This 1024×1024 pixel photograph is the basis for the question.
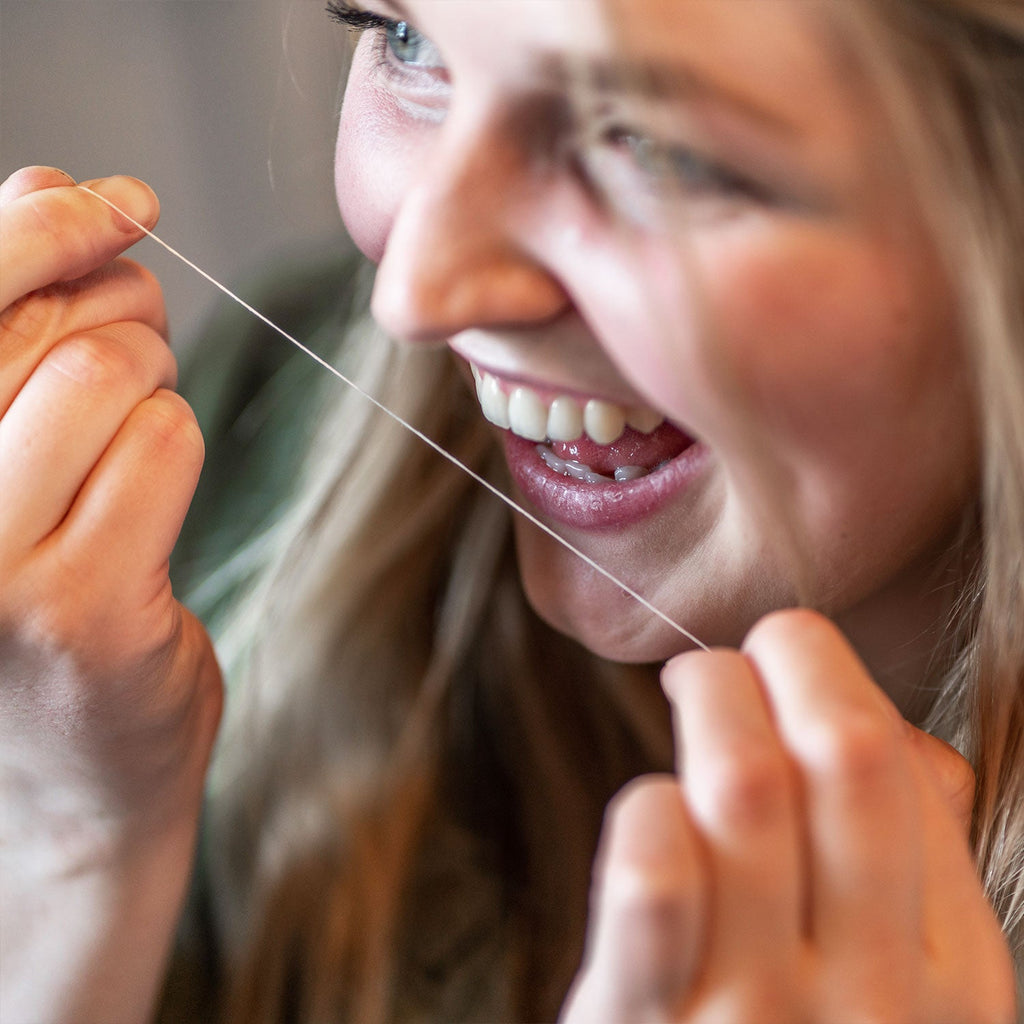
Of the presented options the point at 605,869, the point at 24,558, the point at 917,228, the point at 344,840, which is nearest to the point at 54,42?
the point at 24,558

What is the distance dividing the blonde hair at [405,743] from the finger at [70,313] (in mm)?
321

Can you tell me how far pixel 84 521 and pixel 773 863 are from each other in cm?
48

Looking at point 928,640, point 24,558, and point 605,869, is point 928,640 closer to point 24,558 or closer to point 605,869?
point 605,869

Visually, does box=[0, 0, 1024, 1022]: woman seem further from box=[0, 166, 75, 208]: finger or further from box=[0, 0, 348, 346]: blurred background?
box=[0, 0, 348, 346]: blurred background

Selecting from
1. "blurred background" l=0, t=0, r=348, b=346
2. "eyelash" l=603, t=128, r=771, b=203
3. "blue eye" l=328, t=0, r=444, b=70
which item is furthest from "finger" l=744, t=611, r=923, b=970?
"blurred background" l=0, t=0, r=348, b=346

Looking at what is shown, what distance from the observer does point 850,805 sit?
0.47m

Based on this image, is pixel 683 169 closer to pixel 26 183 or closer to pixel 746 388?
pixel 746 388

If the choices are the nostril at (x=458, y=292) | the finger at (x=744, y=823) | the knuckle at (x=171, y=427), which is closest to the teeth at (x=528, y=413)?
the nostril at (x=458, y=292)

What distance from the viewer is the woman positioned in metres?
0.49

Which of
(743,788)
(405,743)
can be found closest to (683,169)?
(743,788)

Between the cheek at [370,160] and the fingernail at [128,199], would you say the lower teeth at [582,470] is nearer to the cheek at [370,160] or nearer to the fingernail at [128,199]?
the cheek at [370,160]

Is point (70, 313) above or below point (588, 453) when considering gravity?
above

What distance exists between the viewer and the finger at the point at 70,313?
69 cm

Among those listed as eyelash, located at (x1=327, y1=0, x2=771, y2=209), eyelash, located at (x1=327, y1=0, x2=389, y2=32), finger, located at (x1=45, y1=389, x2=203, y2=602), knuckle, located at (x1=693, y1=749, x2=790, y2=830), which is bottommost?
finger, located at (x1=45, y1=389, x2=203, y2=602)
